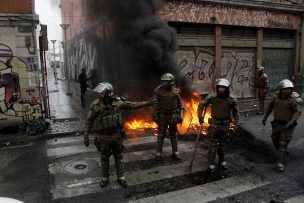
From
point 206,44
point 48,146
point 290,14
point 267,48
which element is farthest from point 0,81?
point 290,14

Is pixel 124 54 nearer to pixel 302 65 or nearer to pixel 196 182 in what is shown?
pixel 196 182

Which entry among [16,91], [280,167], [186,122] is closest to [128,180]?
[280,167]

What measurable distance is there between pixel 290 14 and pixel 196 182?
13.2 meters

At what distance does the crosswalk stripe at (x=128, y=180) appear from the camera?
5465 millimetres

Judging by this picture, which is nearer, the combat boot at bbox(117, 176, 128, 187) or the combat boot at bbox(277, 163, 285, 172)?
the combat boot at bbox(117, 176, 128, 187)

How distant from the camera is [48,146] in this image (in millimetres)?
8445

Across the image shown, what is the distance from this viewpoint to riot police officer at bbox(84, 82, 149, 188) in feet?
17.9

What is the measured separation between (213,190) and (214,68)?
873 centimetres

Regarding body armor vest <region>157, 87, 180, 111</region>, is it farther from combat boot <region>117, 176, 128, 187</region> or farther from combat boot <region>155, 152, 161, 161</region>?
combat boot <region>117, 176, 128, 187</region>

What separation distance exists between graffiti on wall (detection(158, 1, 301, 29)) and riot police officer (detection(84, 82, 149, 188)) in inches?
265

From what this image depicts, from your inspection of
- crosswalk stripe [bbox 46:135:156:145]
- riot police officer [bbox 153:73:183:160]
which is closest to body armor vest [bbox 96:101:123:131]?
riot police officer [bbox 153:73:183:160]

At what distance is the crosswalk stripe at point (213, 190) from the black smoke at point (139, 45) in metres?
5.44

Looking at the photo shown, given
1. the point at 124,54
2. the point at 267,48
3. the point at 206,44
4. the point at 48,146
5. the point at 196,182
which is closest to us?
the point at 196,182

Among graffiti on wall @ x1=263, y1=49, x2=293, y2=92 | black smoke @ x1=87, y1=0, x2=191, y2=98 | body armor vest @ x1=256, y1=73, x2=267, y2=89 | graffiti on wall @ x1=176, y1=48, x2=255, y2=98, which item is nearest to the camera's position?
black smoke @ x1=87, y1=0, x2=191, y2=98
